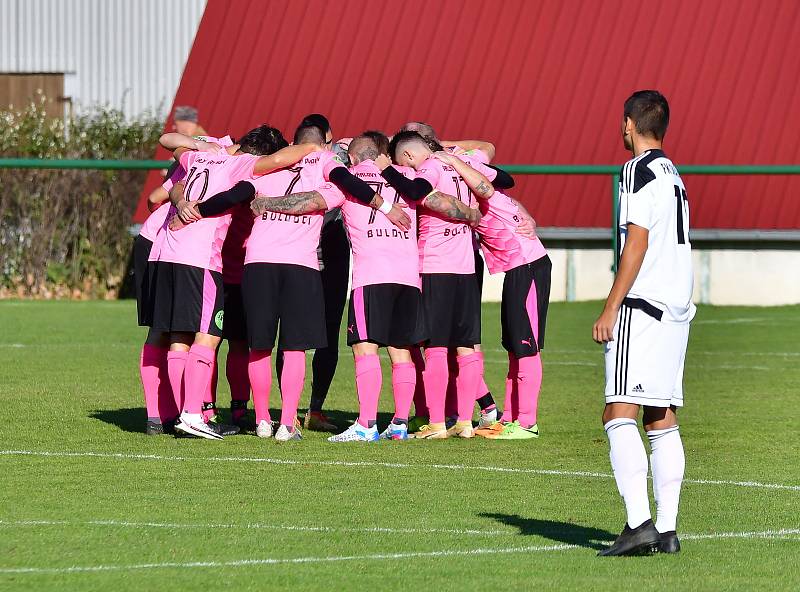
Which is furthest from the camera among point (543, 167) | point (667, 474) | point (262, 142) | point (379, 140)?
point (543, 167)

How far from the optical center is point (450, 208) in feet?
34.4

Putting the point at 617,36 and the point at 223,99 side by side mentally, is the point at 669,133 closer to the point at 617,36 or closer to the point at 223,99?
the point at 617,36

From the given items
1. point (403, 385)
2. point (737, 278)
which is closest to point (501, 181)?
point (403, 385)

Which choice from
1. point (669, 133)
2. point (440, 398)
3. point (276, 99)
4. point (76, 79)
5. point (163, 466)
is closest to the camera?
point (163, 466)

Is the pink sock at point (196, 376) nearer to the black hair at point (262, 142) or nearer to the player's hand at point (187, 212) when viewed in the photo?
the player's hand at point (187, 212)

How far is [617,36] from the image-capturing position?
24.7m

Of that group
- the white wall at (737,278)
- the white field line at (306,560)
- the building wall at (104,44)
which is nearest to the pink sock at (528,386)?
the white field line at (306,560)

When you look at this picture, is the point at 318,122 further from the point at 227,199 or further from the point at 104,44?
the point at 104,44

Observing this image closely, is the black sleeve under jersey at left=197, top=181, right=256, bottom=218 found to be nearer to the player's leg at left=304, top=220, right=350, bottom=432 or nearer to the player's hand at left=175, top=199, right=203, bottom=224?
the player's hand at left=175, top=199, right=203, bottom=224

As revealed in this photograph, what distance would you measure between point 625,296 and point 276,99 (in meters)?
19.5

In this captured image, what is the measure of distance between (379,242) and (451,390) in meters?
1.66

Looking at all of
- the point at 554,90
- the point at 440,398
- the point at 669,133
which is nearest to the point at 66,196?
the point at 554,90

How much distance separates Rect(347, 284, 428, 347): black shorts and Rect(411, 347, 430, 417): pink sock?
0.76m

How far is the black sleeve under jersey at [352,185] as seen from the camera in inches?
401
